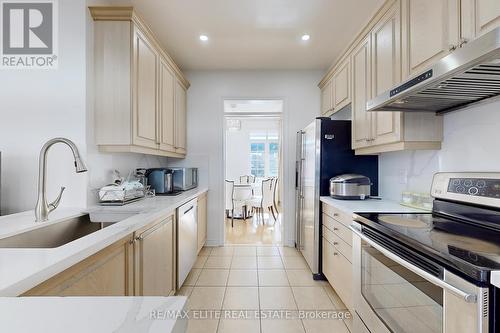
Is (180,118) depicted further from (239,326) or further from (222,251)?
(239,326)

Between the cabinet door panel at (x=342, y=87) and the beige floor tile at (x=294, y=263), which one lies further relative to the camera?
the beige floor tile at (x=294, y=263)

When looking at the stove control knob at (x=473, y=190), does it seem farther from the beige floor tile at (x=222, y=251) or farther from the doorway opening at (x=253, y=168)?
the doorway opening at (x=253, y=168)

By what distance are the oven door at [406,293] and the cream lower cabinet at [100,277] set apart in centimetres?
134

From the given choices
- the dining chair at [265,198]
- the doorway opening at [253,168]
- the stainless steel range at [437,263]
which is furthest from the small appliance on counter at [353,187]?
the dining chair at [265,198]

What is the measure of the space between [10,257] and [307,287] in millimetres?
2358

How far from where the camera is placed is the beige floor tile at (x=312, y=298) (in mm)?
2171

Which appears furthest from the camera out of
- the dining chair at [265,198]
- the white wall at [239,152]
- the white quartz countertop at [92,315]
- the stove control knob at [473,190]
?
the white wall at [239,152]

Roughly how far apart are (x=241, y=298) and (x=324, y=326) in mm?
749

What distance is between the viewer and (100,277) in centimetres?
112

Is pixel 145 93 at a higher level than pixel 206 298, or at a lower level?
higher

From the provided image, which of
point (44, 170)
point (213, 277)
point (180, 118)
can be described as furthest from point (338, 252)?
point (180, 118)

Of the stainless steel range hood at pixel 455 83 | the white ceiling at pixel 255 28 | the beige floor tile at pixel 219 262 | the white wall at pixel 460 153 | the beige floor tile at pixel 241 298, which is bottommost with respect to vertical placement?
the beige floor tile at pixel 219 262

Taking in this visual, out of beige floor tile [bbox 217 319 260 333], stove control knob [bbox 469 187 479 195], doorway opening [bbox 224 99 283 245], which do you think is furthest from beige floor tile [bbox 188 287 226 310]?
doorway opening [bbox 224 99 283 245]

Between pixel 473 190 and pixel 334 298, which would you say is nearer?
pixel 473 190
